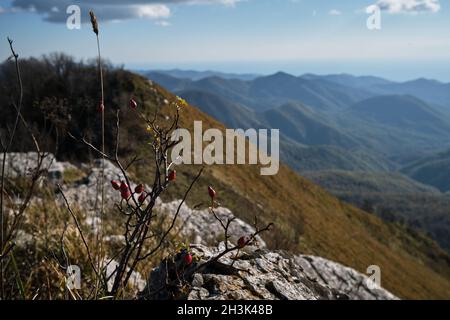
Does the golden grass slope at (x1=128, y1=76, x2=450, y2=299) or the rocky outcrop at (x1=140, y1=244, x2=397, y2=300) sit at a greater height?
the rocky outcrop at (x1=140, y1=244, x2=397, y2=300)

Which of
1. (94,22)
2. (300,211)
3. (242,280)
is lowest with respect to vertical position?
(300,211)

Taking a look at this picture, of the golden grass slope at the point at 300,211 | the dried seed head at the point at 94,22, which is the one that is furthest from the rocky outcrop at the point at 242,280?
the golden grass slope at the point at 300,211

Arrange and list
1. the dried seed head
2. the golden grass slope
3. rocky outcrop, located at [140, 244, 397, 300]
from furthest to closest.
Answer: the golden grass slope < rocky outcrop, located at [140, 244, 397, 300] < the dried seed head

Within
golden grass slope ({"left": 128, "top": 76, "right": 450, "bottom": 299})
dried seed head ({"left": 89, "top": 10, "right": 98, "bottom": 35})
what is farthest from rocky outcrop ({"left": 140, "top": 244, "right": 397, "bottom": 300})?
golden grass slope ({"left": 128, "top": 76, "right": 450, "bottom": 299})

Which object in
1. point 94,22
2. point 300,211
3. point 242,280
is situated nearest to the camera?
point 94,22

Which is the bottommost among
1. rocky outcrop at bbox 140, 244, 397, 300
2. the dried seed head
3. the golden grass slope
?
the golden grass slope

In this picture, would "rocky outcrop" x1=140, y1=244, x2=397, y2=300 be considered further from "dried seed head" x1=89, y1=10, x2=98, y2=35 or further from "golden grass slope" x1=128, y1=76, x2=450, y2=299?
"golden grass slope" x1=128, y1=76, x2=450, y2=299

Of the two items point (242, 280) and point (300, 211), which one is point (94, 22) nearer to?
point (242, 280)

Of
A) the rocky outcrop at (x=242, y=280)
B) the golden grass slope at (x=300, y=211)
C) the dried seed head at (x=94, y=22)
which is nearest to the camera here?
the dried seed head at (x=94, y=22)

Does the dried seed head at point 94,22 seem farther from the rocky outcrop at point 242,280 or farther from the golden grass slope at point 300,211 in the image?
the golden grass slope at point 300,211

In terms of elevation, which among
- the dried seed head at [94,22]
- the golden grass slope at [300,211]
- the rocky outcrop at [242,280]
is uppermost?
the dried seed head at [94,22]

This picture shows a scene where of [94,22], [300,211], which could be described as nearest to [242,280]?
[94,22]
